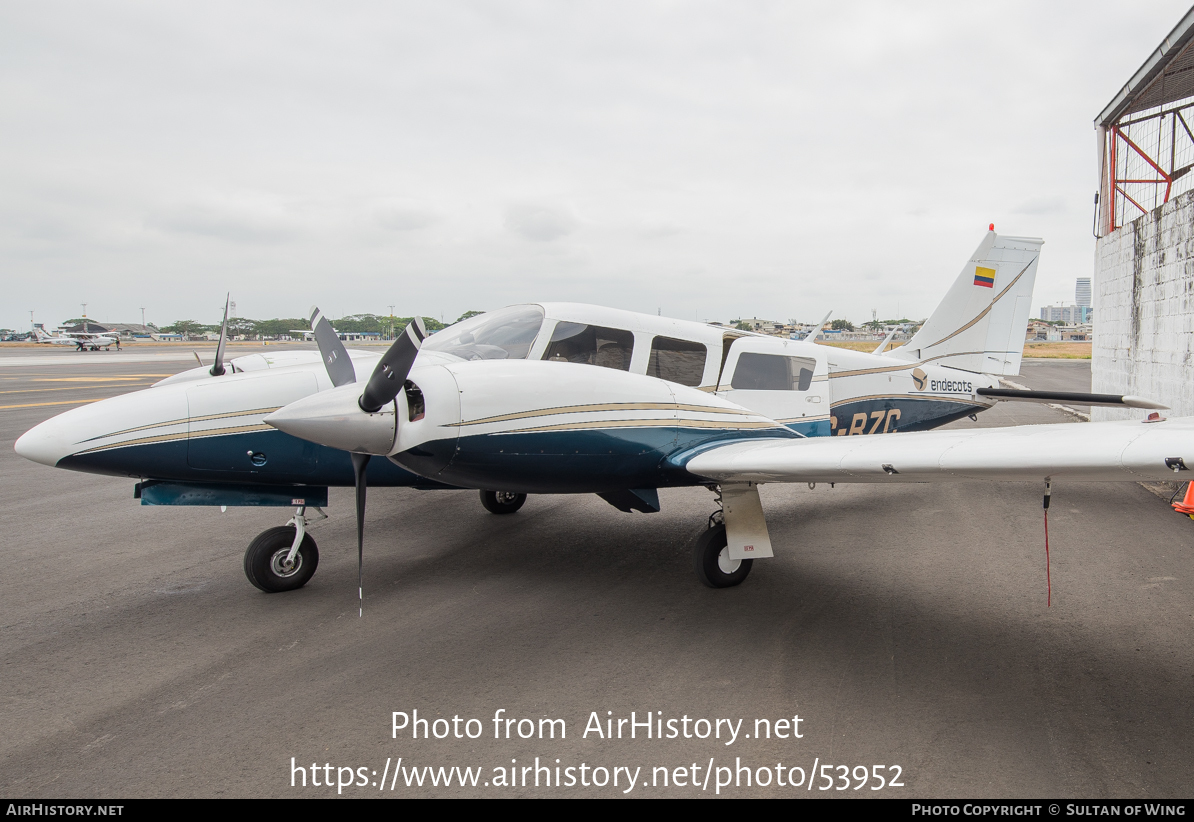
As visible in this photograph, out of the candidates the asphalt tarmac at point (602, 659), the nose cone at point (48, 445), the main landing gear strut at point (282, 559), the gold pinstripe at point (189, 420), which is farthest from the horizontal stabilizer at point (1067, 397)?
the nose cone at point (48, 445)

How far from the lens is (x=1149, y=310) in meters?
9.48

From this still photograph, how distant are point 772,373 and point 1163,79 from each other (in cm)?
846

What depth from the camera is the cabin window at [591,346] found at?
5551 millimetres

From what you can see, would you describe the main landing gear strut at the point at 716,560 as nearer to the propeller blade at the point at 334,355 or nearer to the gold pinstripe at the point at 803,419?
the gold pinstripe at the point at 803,419

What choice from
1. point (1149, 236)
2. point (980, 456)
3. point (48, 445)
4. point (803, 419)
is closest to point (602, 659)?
point (980, 456)

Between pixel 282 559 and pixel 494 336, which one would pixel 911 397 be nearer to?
pixel 494 336

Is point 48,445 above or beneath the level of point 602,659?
above

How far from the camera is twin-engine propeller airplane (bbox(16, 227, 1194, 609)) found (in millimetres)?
4090

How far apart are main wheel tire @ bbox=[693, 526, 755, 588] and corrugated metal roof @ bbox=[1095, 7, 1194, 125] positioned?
29.5ft

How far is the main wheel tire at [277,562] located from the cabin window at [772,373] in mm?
4144

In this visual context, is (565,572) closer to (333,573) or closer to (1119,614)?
(333,573)

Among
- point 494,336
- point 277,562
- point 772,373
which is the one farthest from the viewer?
point 772,373

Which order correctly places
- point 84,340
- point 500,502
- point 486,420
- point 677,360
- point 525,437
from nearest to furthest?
point 486,420, point 525,437, point 677,360, point 500,502, point 84,340
